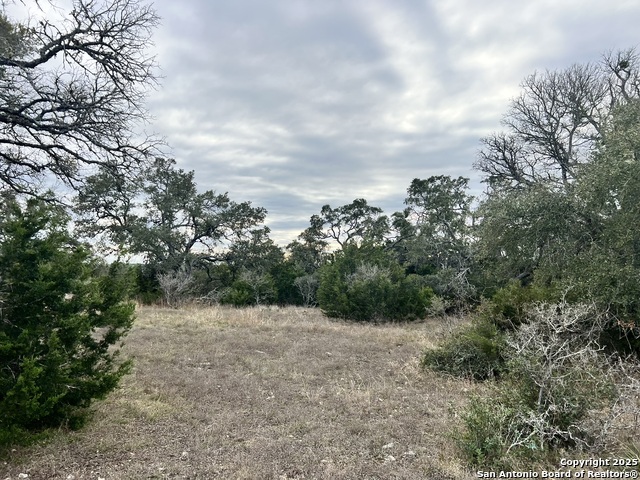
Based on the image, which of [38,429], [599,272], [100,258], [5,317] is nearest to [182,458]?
[38,429]

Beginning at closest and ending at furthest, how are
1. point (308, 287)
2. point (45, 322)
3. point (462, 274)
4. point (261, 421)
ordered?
point (45, 322) < point (261, 421) < point (462, 274) < point (308, 287)

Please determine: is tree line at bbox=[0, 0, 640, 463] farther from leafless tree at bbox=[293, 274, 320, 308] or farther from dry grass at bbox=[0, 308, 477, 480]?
leafless tree at bbox=[293, 274, 320, 308]

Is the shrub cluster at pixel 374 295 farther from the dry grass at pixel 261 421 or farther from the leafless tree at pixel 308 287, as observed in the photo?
the dry grass at pixel 261 421

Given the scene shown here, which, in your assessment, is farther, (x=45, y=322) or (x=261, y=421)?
(x=261, y=421)

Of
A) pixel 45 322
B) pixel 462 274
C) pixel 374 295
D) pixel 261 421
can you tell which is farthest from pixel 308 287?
pixel 45 322

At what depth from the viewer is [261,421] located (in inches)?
187

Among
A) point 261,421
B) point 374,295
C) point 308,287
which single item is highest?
point 308,287

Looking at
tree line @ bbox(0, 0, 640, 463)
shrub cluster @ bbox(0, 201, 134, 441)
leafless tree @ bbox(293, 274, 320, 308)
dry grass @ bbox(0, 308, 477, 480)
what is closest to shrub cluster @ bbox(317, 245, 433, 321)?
tree line @ bbox(0, 0, 640, 463)

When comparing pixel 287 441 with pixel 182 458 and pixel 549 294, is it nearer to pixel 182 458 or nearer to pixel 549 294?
pixel 182 458

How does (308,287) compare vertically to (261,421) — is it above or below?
above

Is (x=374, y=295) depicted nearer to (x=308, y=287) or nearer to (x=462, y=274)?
(x=462, y=274)

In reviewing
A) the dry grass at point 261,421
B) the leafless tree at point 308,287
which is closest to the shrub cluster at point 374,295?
the leafless tree at point 308,287

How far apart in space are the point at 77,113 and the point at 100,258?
1884 millimetres

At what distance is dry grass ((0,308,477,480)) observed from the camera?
11.4 ft
